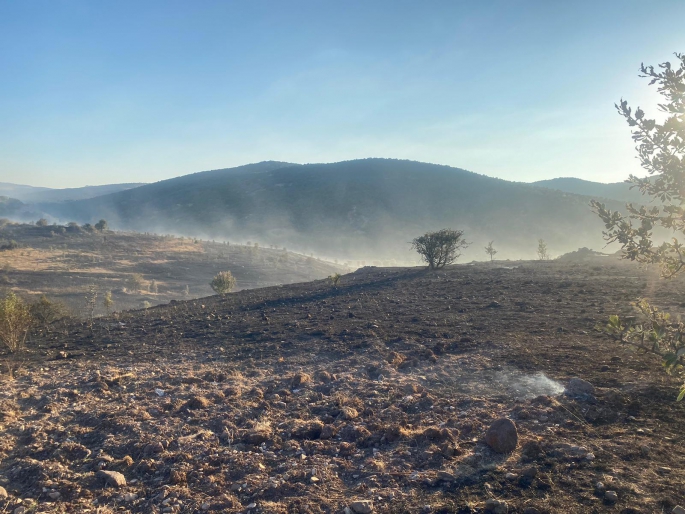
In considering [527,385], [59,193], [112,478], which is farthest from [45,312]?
[59,193]

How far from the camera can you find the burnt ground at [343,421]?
12.1 feet

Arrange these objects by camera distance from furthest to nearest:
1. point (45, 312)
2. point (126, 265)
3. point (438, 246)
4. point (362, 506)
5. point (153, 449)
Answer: point (126, 265) → point (438, 246) → point (45, 312) → point (153, 449) → point (362, 506)

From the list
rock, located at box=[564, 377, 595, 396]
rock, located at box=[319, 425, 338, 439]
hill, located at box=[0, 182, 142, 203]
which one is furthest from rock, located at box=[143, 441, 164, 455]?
hill, located at box=[0, 182, 142, 203]

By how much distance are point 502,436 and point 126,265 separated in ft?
121

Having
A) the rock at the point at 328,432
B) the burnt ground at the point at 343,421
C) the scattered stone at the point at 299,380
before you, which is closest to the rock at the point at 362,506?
the burnt ground at the point at 343,421

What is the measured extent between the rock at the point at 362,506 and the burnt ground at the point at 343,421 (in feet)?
0.27

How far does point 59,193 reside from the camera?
5827 inches

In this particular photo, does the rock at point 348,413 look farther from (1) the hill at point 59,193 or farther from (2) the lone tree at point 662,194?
(1) the hill at point 59,193

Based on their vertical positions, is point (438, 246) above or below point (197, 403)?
above

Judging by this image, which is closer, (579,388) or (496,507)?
(496,507)

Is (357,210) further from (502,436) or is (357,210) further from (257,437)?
(502,436)

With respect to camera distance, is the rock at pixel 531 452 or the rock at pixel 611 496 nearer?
the rock at pixel 611 496

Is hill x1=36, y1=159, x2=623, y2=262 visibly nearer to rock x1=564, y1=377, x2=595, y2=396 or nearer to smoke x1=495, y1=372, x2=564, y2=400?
smoke x1=495, y1=372, x2=564, y2=400

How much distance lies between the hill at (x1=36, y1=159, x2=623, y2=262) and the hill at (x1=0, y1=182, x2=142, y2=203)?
3780 centimetres
